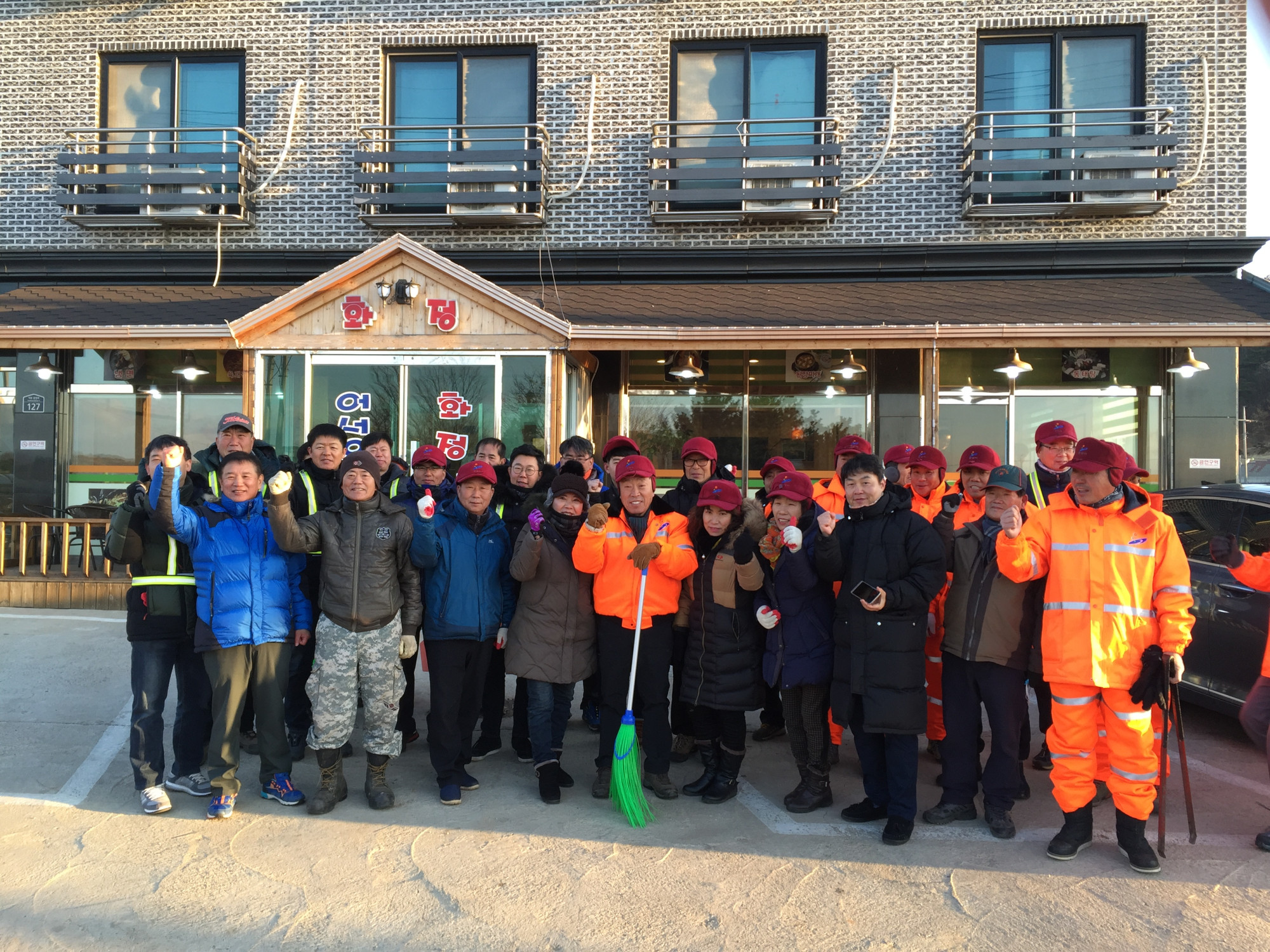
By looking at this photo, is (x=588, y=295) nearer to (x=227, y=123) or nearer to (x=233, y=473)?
(x=227, y=123)

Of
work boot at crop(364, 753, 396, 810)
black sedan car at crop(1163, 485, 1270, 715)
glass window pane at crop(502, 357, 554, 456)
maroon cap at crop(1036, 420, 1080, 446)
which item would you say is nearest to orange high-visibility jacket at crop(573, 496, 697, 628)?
work boot at crop(364, 753, 396, 810)

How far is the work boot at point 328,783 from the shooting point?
14.3 ft

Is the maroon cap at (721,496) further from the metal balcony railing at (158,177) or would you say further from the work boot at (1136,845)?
the metal balcony railing at (158,177)

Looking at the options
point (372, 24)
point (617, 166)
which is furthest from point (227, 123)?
point (617, 166)

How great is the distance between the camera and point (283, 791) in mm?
4461

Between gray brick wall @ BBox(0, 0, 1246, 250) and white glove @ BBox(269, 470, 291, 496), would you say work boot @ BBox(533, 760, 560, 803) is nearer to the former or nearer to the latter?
white glove @ BBox(269, 470, 291, 496)

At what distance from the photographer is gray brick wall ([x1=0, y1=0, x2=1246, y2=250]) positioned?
10.2 meters

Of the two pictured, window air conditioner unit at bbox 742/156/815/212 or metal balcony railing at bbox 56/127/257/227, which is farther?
metal balcony railing at bbox 56/127/257/227

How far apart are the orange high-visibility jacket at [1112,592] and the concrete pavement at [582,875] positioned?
91 centimetres

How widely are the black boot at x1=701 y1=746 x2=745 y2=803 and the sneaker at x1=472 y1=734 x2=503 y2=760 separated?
1426 mm

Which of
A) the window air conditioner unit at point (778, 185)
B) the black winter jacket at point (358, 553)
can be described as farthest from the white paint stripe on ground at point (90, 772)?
the window air conditioner unit at point (778, 185)

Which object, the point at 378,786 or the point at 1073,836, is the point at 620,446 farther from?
the point at 1073,836

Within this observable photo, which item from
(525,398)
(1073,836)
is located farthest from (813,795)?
(525,398)

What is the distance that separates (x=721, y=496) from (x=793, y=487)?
0.38m
